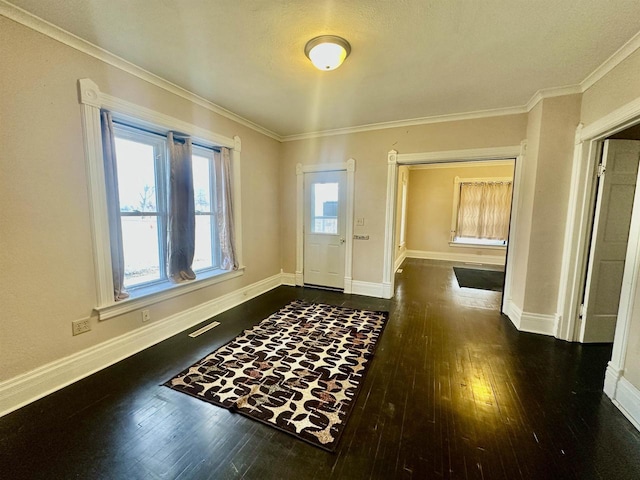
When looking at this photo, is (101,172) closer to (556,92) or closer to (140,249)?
(140,249)

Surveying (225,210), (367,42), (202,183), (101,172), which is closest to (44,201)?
(101,172)

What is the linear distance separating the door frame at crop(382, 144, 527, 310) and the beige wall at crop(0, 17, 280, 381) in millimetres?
3248

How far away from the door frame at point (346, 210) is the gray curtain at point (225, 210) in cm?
134

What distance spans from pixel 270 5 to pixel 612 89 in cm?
286

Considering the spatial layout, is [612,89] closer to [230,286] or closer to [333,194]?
[333,194]

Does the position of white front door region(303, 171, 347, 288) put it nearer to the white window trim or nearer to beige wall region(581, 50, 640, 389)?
the white window trim

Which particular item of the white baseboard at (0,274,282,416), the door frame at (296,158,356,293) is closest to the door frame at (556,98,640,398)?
the door frame at (296,158,356,293)

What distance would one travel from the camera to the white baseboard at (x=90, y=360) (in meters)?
1.83

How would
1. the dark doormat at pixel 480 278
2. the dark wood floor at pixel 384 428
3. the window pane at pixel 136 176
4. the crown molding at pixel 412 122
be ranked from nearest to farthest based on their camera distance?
1. the dark wood floor at pixel 384 428
2. the window pane at pixel 136 176
3. the crown molding at pixel 412 122
4. the dark doormat at pixel 480 278

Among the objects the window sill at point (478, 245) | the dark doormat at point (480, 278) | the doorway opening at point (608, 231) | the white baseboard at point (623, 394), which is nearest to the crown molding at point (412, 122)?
the doorway opening at point (608, 231)

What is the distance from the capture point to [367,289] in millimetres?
4344

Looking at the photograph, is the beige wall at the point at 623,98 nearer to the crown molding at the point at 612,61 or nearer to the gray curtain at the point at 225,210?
the crown molding at the point at 612,61

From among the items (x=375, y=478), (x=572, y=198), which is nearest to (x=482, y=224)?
(x=572, y=198)

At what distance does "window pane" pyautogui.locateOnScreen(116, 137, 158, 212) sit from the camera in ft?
8.31
